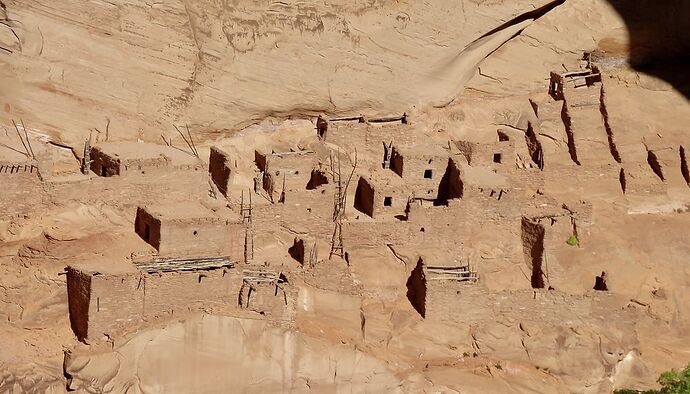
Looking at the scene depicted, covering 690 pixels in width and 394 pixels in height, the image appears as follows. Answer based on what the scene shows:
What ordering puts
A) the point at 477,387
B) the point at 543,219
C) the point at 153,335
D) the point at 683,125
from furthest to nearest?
the point at 683,125 < the point at 543,219 < the point at 477,387 < the point at 153,335

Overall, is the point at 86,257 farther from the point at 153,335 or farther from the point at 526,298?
the point at 526,298

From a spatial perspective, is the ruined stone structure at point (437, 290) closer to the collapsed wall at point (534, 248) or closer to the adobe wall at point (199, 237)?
the collapsed wall at point (534, 248)

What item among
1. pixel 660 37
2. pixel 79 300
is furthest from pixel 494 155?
pixel 79 300

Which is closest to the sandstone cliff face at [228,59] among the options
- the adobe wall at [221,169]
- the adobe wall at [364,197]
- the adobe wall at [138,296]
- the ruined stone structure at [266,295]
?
the adobe wall at [221,169]

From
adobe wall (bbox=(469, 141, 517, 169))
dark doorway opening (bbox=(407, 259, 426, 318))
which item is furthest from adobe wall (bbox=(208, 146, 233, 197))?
adobe wall (bbox=(469, 141, 517, 169))

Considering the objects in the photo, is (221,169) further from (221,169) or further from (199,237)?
(199,237)

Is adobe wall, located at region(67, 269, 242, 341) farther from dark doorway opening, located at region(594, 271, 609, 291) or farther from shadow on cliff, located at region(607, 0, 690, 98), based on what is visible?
shadow on cliff, located at region(607, 0, 690, 98)

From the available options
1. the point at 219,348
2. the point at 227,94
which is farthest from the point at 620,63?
the point at 219,348
